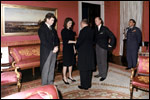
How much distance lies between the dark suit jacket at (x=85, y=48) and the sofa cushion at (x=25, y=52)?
86.3 inches

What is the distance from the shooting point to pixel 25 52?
15.9ft

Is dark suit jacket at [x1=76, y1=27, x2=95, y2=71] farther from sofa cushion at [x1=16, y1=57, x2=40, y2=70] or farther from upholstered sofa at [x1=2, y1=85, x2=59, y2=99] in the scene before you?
upholstered sofa at [x1=2, y1=85, x2=59, y2=99]

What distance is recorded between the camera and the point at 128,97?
10.2 feet

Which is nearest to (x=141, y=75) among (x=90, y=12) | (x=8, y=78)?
(x=8, y=78)

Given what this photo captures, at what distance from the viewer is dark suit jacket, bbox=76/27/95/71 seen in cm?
320

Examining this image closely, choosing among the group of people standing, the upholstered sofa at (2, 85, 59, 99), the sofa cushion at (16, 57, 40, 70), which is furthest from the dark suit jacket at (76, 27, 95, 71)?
the upholstered sofa at (2, 85, 59, 99)

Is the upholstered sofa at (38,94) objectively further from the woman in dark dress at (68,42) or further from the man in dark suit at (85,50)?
the woman in dark dress at (68,42)

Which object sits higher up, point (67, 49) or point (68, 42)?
point (68, 42)

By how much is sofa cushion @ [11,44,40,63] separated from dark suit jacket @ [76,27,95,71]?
219 centimetres

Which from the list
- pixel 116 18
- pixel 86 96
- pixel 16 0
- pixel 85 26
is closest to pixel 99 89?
pixel 86 96

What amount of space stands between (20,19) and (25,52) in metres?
1.21

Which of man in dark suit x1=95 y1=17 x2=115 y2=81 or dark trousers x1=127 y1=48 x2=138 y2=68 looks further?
dark trousers x1=127 y1=48 x2=138 y2=68

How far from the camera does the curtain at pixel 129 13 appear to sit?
21.6 ft

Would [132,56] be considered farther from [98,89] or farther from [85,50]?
[85,50]
